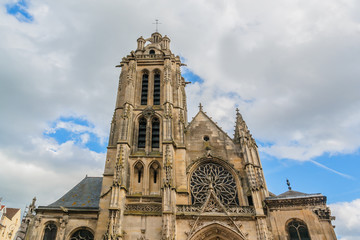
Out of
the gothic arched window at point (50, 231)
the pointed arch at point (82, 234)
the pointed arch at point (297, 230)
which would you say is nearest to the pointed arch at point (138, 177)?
the pointed arch at point (82, 234)

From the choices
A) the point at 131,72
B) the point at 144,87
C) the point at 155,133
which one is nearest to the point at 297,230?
the point at 155,133

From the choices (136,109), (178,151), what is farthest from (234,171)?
(136,109)

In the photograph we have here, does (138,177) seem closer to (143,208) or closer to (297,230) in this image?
(143,208)

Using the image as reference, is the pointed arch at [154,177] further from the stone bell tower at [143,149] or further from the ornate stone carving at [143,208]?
the ornate stone carving at [143,208]

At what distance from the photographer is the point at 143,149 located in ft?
56.1

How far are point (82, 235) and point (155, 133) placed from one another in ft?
25.7

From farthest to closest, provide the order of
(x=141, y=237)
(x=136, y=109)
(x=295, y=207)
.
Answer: (x=136, y=109) → (x=295, y=207) → (x=141, y=237)

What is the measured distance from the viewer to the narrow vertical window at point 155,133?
1753 centimetres

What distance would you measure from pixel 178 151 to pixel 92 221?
264 inches

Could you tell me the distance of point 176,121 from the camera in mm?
18062

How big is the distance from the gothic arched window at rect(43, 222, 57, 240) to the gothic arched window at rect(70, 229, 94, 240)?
1.21 metres

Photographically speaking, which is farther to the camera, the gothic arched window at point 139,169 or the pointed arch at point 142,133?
the pointed arch at point 142,133

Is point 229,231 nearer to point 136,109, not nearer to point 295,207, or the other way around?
point 295,207

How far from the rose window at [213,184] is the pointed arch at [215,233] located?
5.83 feet
